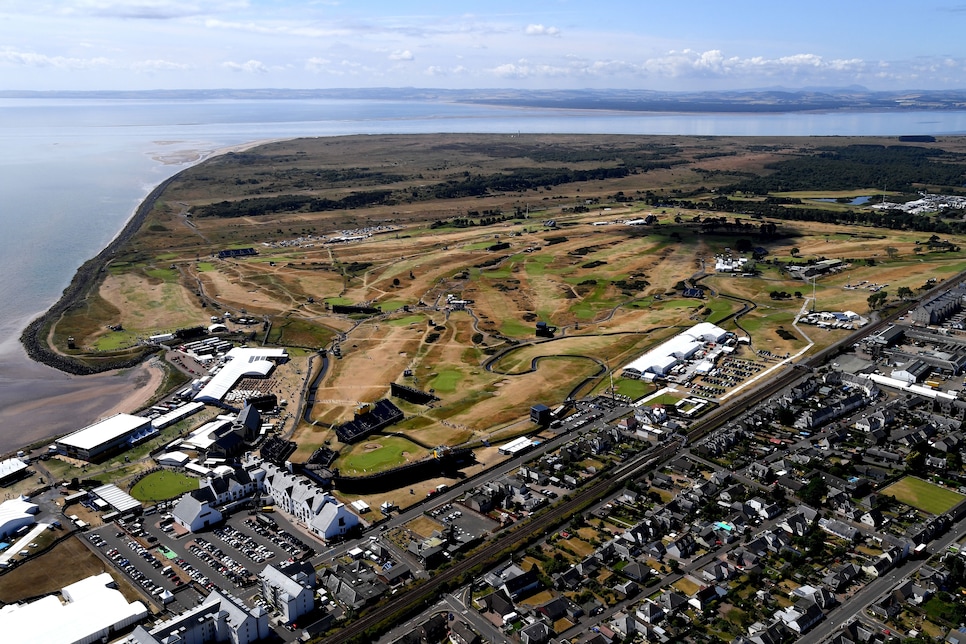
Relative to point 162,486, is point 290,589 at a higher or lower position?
higher

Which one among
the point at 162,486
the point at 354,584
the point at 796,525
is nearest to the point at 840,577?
the point at 796,525

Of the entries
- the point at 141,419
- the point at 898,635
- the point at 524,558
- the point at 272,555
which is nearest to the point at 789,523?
the point at 898,635

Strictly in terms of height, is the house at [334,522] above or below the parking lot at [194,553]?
above

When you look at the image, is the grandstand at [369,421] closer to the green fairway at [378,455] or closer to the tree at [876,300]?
the green fairway at [378,455]

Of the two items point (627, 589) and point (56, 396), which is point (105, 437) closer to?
point (56, 396)

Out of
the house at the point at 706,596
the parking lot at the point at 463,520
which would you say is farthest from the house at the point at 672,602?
the parking lot at the point at 463,520

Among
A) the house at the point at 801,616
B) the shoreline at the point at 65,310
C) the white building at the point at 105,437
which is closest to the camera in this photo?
the house at the point at 801,616
